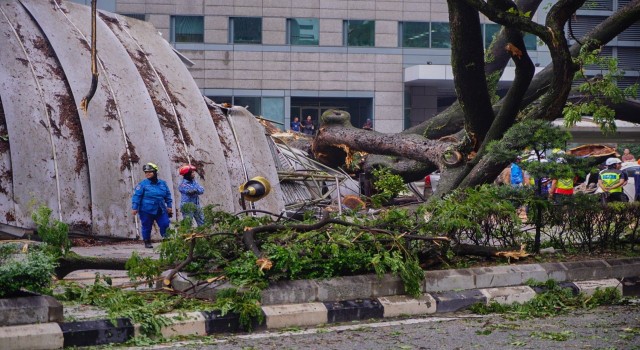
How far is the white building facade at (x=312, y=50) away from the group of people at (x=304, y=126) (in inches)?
73.3

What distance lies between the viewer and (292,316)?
863 cm

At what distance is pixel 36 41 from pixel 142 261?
29.2 ft

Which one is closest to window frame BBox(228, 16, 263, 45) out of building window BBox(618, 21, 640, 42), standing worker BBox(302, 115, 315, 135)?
standing worker BBox(302, 115, 315, 135)

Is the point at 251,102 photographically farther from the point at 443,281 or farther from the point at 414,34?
the point at 443,281

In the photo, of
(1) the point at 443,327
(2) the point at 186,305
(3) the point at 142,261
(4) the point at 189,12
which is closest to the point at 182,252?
(3) the point at 142,261

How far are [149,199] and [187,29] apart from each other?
28685 millimetres

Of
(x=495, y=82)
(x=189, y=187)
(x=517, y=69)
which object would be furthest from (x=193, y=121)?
(x=517, y=69)

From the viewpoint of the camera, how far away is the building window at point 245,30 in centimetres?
4334

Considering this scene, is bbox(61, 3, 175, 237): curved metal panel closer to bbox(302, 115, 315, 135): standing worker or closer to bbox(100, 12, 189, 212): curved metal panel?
bbox(100, 12, 189, 212): curved metal panel

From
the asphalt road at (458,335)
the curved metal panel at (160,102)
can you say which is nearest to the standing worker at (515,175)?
the curved metal panel at (160,102)

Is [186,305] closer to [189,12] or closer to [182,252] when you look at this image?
[182,252]

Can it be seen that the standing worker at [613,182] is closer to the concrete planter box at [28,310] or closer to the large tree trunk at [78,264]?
the large tree trunk at [78,264]

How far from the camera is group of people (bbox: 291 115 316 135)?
40250 millimetres

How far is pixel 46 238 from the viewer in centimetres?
955
